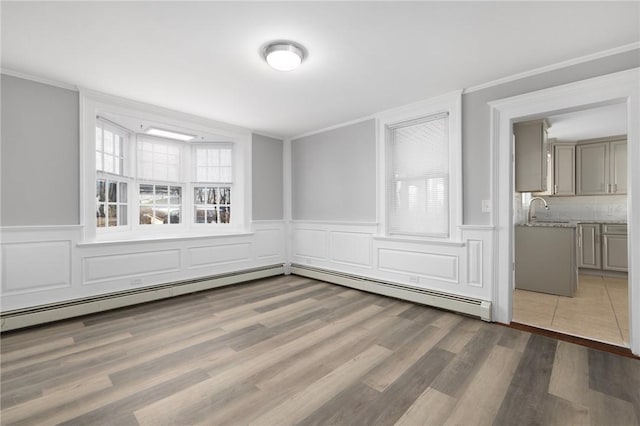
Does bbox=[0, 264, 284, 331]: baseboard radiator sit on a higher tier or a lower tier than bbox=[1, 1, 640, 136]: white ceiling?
lower

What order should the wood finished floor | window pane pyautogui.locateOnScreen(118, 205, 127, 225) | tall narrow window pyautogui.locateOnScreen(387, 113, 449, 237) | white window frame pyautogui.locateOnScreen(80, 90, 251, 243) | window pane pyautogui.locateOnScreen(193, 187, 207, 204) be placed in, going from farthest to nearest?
1. window pane pyautogui.locateOnScreen(193, 187, 207, 204)
2. window pane pyautogui.locateOnScreen(118, 205, 127, 225)
3. tall narrow window pyautogui.locateOnScreen(387, 113, 449, 237)
4. white window frame pyautogui.locateOnScreen(80, 90, 251, 243)
5. the wood finished floor

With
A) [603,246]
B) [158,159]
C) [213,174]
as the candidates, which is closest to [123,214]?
[158,159]

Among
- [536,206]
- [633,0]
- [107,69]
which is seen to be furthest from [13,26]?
[536,206]

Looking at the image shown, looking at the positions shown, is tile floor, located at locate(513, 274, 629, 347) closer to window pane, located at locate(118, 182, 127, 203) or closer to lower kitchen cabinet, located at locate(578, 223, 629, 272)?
lower kitchen cabinet, located at locate(578, 223, 629, 272)

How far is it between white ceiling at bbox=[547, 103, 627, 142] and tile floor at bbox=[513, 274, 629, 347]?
2.45 m

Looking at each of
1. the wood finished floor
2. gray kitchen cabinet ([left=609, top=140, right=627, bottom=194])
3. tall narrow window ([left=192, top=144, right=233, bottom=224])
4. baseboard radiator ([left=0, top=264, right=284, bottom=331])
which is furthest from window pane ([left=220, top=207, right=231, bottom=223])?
gray kitchen cabinet ([left=609, top=140, right=627, bottom=194])

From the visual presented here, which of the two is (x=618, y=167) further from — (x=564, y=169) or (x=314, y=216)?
(x=314, y=216)

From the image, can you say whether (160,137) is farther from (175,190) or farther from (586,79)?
(586,79)

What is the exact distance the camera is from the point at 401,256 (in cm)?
391

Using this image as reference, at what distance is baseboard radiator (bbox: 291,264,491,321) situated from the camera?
3166 mm

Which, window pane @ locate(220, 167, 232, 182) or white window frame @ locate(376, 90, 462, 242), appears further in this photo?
window pane @ locate(220, 167, 232, 182)

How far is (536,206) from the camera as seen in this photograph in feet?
19.8

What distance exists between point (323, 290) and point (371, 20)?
343 centimetres

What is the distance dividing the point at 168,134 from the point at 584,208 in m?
7.80
